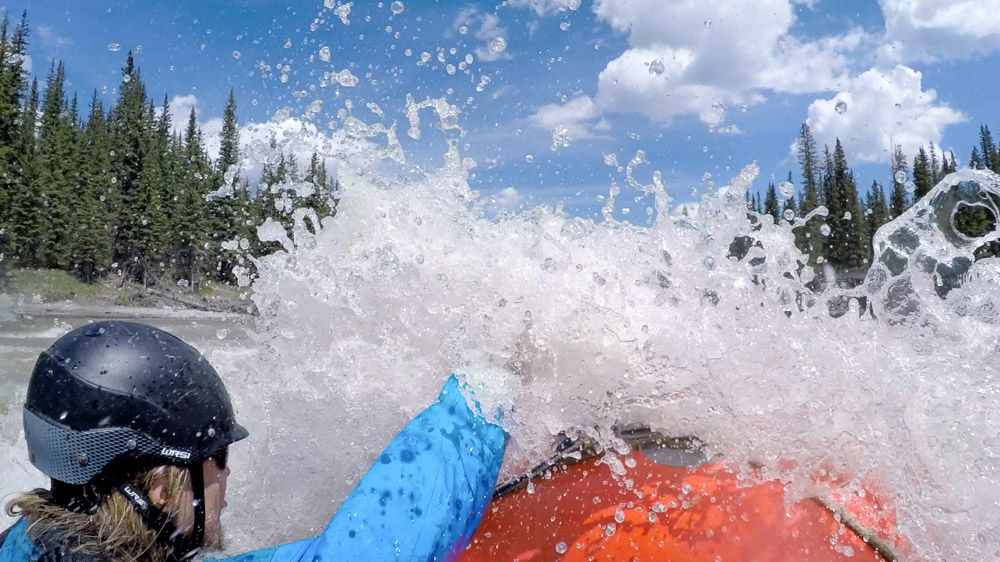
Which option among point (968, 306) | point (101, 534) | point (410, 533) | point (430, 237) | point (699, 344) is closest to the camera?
point (101, 534)

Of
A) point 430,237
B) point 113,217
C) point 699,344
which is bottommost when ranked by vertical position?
point 699,344

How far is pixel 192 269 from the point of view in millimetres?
58906

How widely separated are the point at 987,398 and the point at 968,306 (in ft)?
2.43

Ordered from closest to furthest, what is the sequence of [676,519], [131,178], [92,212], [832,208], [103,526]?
[103,526] → [676,519] → [92,212] → [131,178] → [832,208]

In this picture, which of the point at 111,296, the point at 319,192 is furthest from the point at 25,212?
the point at 319,192

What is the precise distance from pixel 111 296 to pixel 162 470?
48.5 m

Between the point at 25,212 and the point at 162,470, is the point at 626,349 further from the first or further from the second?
the point at 25,212

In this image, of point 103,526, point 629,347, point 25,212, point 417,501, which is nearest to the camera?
point 103,526

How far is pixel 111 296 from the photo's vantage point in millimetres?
43406

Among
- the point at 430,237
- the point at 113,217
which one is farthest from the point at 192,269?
the point at 430,237

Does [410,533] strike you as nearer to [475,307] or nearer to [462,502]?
[462,502]

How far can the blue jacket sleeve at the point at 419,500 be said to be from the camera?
164 cm

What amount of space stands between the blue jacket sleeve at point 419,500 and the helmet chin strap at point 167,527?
0.46 feet

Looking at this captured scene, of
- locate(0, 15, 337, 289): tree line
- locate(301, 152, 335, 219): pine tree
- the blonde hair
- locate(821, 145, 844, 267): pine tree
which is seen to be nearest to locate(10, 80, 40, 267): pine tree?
locate(0, 15, 337, 289): tree line
